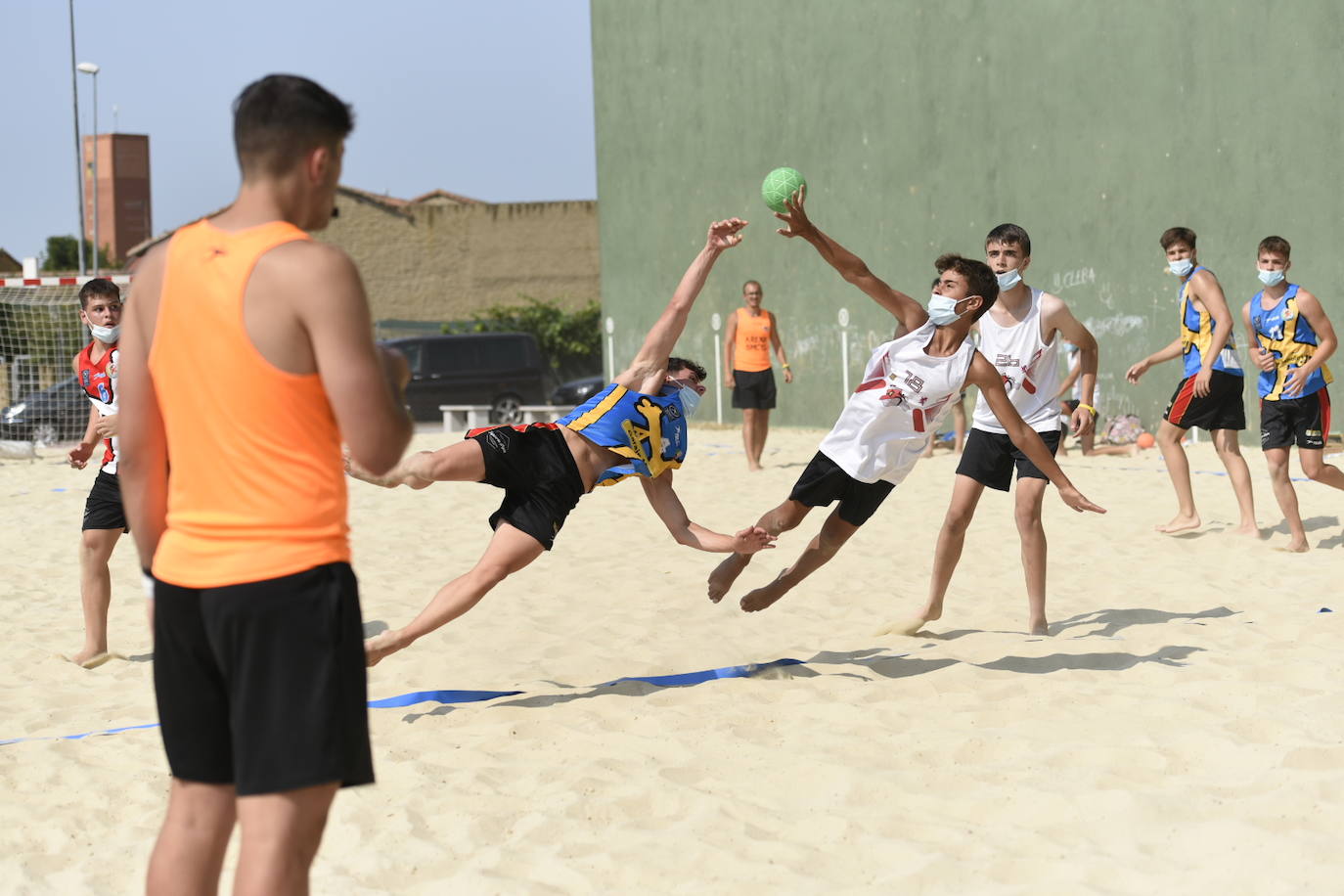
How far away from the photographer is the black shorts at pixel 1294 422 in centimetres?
826

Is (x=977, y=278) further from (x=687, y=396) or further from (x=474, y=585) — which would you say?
(x=474, y=585)

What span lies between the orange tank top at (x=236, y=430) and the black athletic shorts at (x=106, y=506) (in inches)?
153

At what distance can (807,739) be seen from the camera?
459 cm

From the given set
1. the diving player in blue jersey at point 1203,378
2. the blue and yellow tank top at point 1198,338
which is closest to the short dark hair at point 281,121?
the diving player in blue jersey at point 1203,378

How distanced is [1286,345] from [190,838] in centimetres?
766

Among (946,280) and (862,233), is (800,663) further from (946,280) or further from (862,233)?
(862,233)

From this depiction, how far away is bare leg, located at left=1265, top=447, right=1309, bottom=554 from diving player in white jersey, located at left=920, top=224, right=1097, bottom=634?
244 cm

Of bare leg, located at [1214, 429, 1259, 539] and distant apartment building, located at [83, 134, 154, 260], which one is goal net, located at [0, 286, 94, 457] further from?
distant apartment building, located at [83, 134, 154, 260]

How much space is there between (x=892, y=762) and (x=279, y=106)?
288 centimetres

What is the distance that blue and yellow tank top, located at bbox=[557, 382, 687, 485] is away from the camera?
5.08 m

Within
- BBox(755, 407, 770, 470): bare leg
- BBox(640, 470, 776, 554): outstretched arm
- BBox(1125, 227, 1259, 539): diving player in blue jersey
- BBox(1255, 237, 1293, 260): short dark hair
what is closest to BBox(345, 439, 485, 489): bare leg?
BBox(640, 470, 776, 554): outstretched arm

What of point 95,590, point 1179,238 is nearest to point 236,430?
point 95,590

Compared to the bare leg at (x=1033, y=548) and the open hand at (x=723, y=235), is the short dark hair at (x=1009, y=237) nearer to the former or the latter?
the bare leg at (x=1033, y=548)

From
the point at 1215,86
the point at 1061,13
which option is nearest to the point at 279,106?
the point at 1215,86
